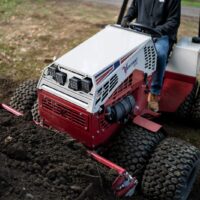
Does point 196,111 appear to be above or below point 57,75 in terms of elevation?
below

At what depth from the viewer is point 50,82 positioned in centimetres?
432

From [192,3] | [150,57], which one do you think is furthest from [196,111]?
[192,3]

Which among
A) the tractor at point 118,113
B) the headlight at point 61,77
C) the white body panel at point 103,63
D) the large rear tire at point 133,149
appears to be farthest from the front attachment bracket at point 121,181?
the headlight at point 61,77

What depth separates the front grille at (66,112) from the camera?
412 cm

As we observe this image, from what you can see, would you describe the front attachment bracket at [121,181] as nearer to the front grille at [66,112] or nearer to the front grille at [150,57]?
the front grille at [66,112]

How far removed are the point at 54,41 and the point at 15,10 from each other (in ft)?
7.56

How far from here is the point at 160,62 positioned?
4.95 metres

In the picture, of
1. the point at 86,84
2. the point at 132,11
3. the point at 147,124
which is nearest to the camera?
the point at 86,84

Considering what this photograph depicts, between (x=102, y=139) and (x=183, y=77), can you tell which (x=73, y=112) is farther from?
(x=183, y=77)

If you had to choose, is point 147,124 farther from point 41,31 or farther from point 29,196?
point 41,31

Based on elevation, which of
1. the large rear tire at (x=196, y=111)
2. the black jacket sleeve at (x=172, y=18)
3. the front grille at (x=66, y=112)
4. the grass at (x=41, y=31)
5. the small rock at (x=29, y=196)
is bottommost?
the grass at (x=41, y=31)

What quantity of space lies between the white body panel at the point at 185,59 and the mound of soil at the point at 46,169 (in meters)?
1.86

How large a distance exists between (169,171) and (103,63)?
3.75 ft

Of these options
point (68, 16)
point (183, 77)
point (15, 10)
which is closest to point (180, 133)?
point (183, 77)
